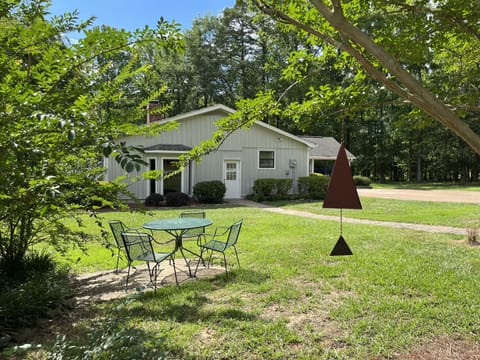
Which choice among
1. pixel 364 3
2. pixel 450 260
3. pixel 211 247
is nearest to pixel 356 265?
pixel 450 260

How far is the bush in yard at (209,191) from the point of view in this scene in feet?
53.9

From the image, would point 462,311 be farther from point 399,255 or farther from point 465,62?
point 465,62

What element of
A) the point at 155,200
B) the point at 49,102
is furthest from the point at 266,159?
the point at 49,102

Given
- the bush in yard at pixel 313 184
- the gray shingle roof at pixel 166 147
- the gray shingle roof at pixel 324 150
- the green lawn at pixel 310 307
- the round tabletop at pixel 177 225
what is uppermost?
the gray shingle roof at pixel 324 150

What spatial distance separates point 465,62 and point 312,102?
2.78m

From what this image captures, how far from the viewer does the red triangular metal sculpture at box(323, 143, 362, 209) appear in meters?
3.54

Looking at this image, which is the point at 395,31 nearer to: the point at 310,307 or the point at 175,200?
the point at 310,307

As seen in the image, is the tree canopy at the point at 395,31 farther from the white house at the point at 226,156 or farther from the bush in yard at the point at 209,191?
the white house at the point at 226,156

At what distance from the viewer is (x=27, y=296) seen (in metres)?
3.89

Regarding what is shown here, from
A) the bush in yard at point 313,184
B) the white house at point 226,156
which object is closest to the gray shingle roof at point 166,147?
the white house at point 226,156

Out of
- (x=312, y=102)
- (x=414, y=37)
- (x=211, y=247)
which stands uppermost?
(x=414, y=37)

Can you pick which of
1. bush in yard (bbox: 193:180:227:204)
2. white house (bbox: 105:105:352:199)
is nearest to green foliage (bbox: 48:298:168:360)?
bush in yard (bbox: 193:180:227:204)

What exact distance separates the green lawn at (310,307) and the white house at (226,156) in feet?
34.4

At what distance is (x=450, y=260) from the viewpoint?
19.7 ft
